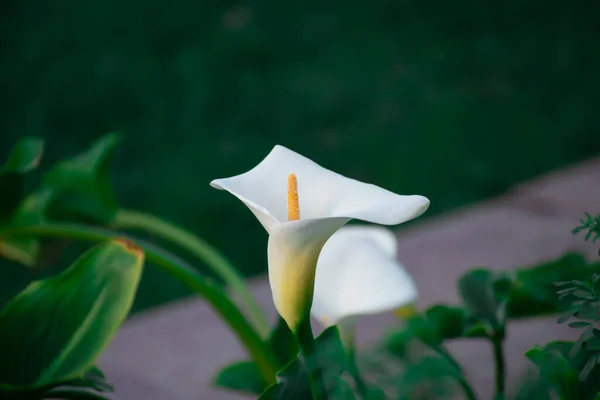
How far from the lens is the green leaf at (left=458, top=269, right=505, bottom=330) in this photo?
15.8 inches

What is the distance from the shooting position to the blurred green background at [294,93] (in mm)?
1934

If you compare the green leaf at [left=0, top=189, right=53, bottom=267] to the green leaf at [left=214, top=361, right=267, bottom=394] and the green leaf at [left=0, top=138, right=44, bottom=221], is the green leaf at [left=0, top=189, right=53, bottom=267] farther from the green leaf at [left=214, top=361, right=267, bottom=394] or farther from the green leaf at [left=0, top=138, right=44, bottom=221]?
the green leaf at [left=214, top=361, right=267, bottom=394]

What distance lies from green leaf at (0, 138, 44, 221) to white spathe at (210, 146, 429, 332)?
29 cm

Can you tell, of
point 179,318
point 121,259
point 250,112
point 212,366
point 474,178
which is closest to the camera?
point 121,259

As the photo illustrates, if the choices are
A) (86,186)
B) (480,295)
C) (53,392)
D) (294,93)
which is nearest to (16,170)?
(86,186)

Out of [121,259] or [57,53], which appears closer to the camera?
[121,259]

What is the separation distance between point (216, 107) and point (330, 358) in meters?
1.98

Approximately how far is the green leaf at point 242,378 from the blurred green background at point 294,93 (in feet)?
3.78

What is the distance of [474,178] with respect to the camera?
196cm

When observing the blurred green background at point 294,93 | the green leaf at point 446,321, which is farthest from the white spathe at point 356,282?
the blurred green background at point 294,93

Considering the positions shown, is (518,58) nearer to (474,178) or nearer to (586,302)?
(474,178)

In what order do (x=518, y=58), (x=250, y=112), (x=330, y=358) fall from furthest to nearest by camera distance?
(x=518, y=58) < (x=250, y=112) < (x=330, y=358)

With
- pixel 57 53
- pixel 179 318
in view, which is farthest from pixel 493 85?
pixel 179 318

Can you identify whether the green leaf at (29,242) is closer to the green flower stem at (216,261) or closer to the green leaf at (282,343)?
the green flower stem at (216,261)
